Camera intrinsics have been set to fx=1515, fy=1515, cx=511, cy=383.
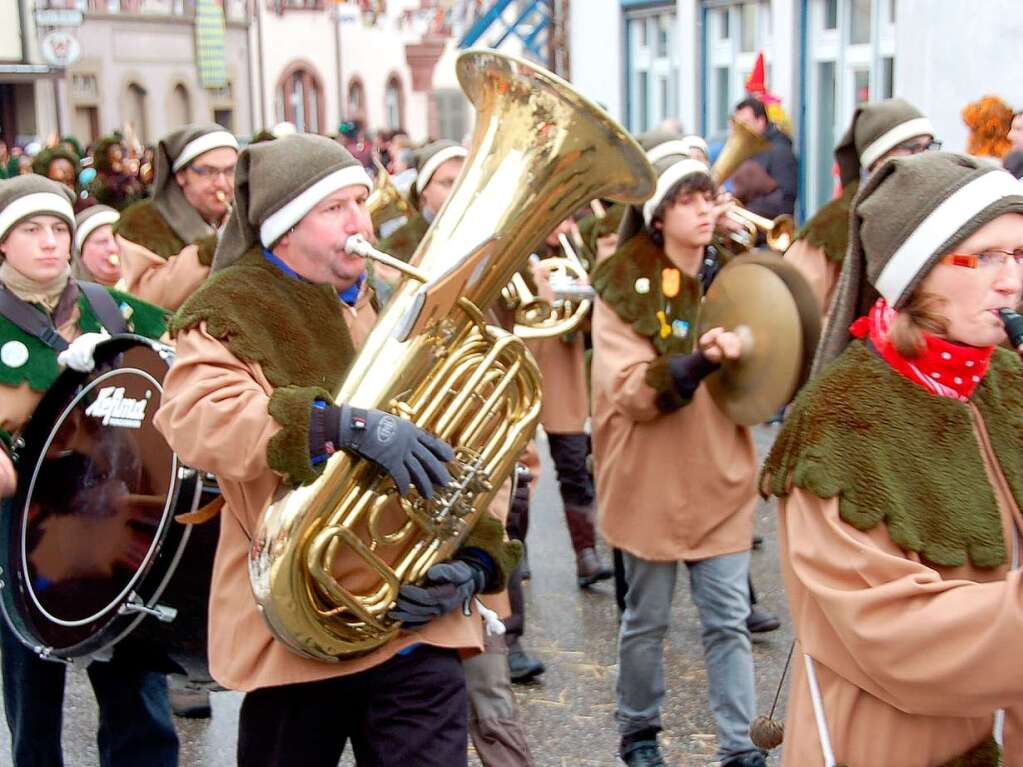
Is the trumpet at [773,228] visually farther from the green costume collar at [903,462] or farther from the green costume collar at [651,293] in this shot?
the green costume collar at [903,462]

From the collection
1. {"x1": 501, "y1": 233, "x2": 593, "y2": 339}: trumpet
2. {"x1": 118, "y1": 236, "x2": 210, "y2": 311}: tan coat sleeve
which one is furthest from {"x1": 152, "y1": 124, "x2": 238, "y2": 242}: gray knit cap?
{"x1": 501, "y1": 233, "x2": 593, "y2": 339}: trumpet

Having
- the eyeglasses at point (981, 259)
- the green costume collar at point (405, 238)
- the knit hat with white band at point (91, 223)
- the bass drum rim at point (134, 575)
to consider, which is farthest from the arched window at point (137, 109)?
the eyeglasses at point (981, 259)

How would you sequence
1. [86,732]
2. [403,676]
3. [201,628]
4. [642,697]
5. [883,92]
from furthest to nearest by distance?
[883,92] → [86,732] → [642,697] → [201,628] → [403,676]

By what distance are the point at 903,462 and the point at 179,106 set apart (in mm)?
33582

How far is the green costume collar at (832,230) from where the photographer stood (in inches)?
204

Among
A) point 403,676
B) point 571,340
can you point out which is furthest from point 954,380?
point 571,340

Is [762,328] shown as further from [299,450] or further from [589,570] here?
[589,570]

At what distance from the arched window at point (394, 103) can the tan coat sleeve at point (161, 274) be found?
34.9 m

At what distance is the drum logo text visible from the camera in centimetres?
379

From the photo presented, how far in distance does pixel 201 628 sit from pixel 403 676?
0.78m

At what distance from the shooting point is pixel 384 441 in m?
2.85

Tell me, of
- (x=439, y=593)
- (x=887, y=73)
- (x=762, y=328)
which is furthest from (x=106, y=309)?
(x=887, y=73)

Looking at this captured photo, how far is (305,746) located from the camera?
3.04m

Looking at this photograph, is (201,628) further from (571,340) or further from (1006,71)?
(1006,71)
